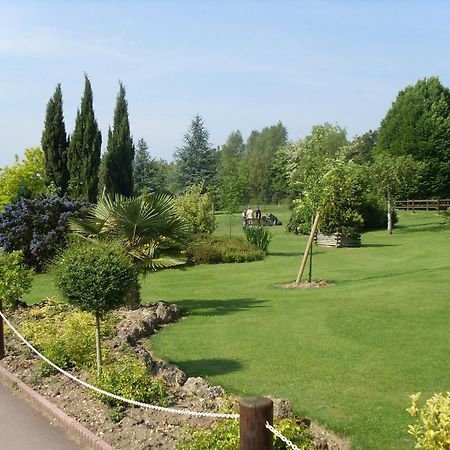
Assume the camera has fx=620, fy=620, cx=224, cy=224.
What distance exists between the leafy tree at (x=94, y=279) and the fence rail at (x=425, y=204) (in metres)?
44.8

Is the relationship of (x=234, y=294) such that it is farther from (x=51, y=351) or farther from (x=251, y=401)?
(x=251, y=401)

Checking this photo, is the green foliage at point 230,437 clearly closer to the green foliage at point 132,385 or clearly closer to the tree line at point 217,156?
the green foliage at point 132,385

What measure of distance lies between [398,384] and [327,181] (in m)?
11.0

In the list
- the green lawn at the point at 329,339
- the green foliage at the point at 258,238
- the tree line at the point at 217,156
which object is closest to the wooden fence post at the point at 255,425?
the green lawn at the point at 329,339

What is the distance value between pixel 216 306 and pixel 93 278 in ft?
21.7

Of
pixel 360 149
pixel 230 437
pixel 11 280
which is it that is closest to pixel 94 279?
pixel 230 437

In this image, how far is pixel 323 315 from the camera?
1193 cm

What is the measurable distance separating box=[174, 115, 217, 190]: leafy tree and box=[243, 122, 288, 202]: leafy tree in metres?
14.3

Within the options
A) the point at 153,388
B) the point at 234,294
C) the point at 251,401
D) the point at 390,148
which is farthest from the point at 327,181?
the point at 390,148

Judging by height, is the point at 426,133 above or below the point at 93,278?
above

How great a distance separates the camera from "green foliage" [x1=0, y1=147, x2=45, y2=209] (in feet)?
104

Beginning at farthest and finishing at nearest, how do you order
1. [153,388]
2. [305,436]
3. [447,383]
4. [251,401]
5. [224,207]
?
1. [224,207]
2. [447,383]
3. [153,388]
4. [305,436]
5. [251,401]

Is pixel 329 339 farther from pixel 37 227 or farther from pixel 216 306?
pixel 37 227

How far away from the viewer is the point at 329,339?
994 cm
